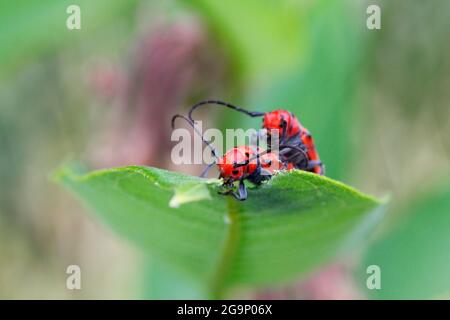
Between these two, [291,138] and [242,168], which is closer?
[242,168]

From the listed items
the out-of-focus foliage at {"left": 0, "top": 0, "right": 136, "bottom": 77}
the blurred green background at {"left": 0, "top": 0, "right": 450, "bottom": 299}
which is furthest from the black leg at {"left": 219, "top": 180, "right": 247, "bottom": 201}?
the out-of-focus foliage at {"left": 0, "top": 0, "right": 136, "bottom": 77}

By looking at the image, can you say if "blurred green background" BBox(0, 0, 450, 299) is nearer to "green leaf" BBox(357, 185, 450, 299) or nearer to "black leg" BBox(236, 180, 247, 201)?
"green leaf" BBox(357, 185, 450, 299)

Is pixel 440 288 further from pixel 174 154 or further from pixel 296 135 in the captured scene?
pixel 174 154

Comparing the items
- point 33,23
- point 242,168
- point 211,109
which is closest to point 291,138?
point 242,168

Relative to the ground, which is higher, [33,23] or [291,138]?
[33,23]

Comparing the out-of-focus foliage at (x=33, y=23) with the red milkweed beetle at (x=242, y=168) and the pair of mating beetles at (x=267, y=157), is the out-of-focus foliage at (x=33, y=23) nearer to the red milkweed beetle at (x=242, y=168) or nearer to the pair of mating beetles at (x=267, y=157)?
the pair of mating beetles at (x=267, y=157)

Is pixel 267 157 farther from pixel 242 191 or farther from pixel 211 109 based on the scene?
pixel 211 109

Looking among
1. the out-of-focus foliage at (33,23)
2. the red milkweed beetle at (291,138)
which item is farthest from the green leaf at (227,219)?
the out-of-focus foliage at (33,23)

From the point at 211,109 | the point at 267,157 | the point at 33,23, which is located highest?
the point at 33,23

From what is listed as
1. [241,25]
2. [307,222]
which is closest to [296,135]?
[307,222]
